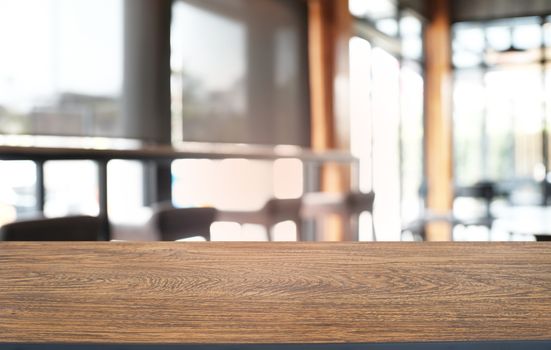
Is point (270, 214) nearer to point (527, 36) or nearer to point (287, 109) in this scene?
point (287, 109)

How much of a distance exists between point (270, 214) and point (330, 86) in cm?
259

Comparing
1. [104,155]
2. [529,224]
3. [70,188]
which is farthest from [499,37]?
[104,155]

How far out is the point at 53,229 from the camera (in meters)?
2.32

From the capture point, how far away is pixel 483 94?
9688 mm

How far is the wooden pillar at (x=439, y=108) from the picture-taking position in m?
9.35

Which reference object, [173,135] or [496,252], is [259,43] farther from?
[496,252]

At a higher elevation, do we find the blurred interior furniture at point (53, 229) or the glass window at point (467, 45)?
the glass window at point (467, 45)

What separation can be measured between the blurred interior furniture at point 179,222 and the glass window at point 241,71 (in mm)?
1989

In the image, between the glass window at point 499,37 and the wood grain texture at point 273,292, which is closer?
the wood grain texture at point 273,292

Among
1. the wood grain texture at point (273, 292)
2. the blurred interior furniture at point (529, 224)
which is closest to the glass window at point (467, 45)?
the blurred interior furniture at point (529, 224)

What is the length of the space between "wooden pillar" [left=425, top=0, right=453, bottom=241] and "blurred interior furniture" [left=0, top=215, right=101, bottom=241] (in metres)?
7.45

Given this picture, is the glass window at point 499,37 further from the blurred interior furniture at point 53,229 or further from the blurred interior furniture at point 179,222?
the blurred interior furniture at point 53,229

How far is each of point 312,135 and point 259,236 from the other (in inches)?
47.7

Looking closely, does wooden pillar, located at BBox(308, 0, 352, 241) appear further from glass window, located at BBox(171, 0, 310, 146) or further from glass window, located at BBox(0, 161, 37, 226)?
glass window, located at BBox(0, 161, 37, 226)
